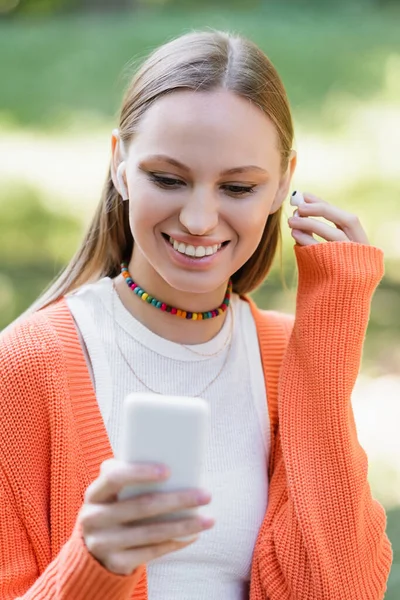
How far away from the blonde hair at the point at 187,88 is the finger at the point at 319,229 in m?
0.04

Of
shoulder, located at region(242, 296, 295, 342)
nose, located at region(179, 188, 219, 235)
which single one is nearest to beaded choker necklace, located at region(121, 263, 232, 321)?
shoulder, located at region(242, 296, 295, 342)

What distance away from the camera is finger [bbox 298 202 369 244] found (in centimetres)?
180

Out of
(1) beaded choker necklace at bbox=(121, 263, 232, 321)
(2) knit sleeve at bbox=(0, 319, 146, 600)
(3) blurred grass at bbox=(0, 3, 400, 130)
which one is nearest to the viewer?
(2) knit sleeve at bbox=(0, 319, 146, 600)

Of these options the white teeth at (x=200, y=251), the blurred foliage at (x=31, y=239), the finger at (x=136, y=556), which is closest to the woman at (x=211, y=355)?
the white teeth at (x=200, y=251)

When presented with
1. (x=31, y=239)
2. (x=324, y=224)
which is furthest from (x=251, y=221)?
(x=31, y=239)

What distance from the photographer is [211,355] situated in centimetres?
176

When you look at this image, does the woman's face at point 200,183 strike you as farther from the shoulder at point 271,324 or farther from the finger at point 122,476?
the finger at point 122,476

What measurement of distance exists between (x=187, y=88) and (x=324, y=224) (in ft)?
1.31

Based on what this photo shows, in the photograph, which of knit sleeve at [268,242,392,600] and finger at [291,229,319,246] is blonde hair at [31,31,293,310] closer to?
finger at [291,229,319,246]

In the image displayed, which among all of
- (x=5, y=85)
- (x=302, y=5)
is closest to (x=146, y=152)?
(x=5, y=85)

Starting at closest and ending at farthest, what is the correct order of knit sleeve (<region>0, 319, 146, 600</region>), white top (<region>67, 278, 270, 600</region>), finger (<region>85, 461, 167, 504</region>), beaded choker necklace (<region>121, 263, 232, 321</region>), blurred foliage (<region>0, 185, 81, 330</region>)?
finger (<region>85, 461, 167, 504</region>)
knit sleeve (<region>0, 319, 146, 600</region>)
white top (<region>67, 278, 270, 600</region>)
beaded choker necklace (<region>121, 263, 232, 321</region>)
blurred foliage (<region>0, 185, 81, 330</region>)

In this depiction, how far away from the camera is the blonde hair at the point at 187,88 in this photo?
1594 mm

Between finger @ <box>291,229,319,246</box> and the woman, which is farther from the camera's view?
finger @ <box>291,229,319,246</box>

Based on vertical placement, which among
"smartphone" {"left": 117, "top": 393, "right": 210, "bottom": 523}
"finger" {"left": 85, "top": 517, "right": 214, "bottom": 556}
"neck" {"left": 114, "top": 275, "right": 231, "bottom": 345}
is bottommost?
"finger" {"left": 85, "top": 517, "right": 214, "bottom": 556}
